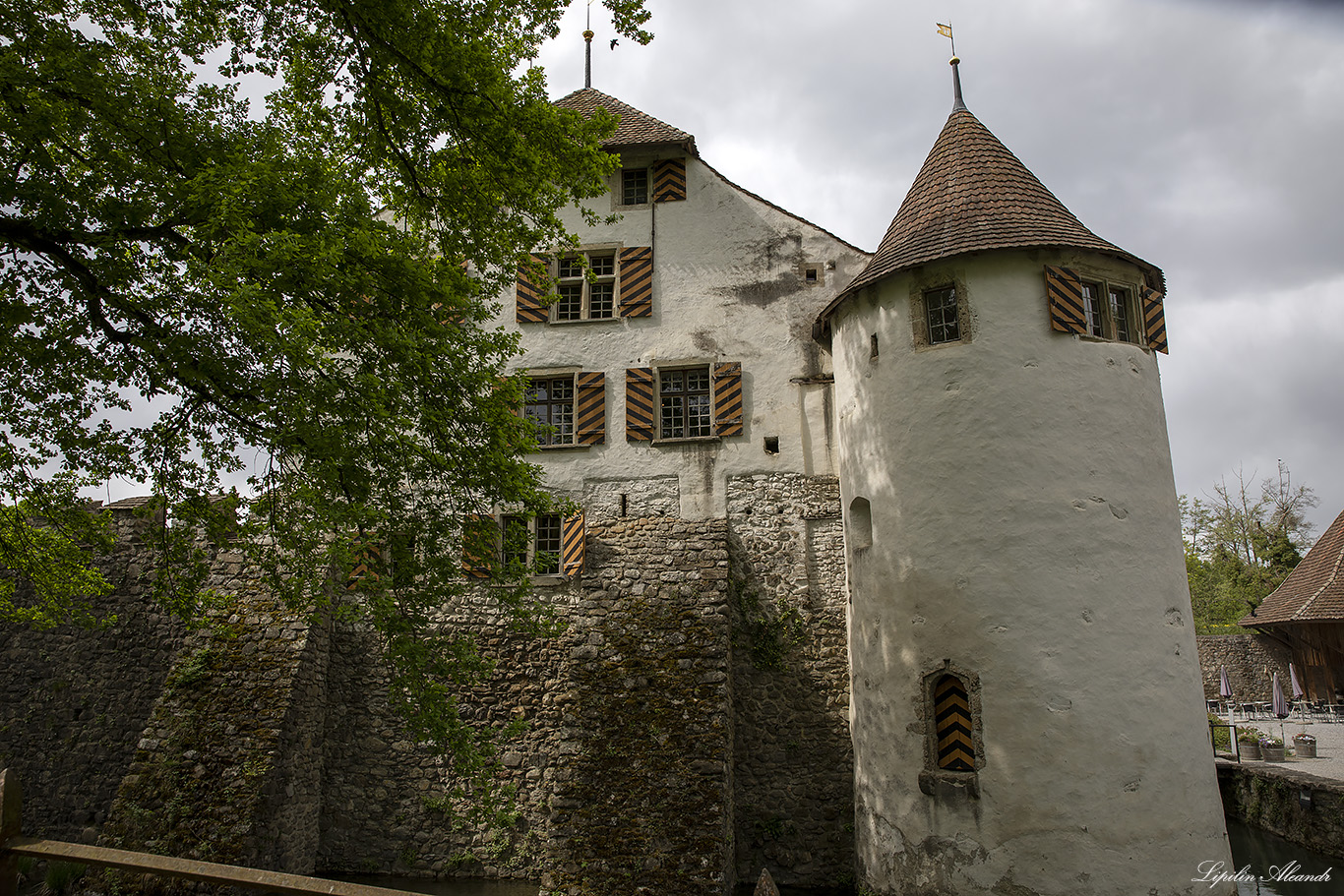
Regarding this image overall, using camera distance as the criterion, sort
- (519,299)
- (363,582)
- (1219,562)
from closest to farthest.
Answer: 1. (363,582)
2. (519,299)
3. (1219,562)

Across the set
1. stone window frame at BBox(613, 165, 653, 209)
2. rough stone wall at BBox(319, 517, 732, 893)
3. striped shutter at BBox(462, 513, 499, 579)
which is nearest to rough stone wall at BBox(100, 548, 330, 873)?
rough stone wall at BBox(319, 517, 732, 893)

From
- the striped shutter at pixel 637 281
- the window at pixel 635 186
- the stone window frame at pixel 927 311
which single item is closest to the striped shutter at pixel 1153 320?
the stone window frame at pixel 927 311

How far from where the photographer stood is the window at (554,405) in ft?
44.2

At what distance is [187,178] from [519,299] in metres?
7.08

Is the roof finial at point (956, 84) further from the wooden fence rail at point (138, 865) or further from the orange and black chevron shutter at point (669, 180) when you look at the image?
the wooden fence rail at point (138, 865)

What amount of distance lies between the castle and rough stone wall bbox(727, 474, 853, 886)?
0.04 m

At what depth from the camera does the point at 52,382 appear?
6957 millimetres

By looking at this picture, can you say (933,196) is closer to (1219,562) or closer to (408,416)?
(408,416)

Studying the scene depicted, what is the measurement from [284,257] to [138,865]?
4.20 meters

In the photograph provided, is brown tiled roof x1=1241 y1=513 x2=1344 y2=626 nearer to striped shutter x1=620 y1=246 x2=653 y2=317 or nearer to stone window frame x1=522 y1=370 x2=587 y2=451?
striped shutter x1=620 y1=246 x2=653 y2=317

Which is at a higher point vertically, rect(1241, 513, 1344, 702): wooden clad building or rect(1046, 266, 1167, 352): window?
rect(1046, 266, 1167, 352): window

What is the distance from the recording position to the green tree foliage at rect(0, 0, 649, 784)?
6.43 meters

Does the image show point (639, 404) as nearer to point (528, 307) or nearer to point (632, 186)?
point (528, 307)

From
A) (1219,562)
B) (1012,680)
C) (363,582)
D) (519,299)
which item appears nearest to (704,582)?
(1012,680)
